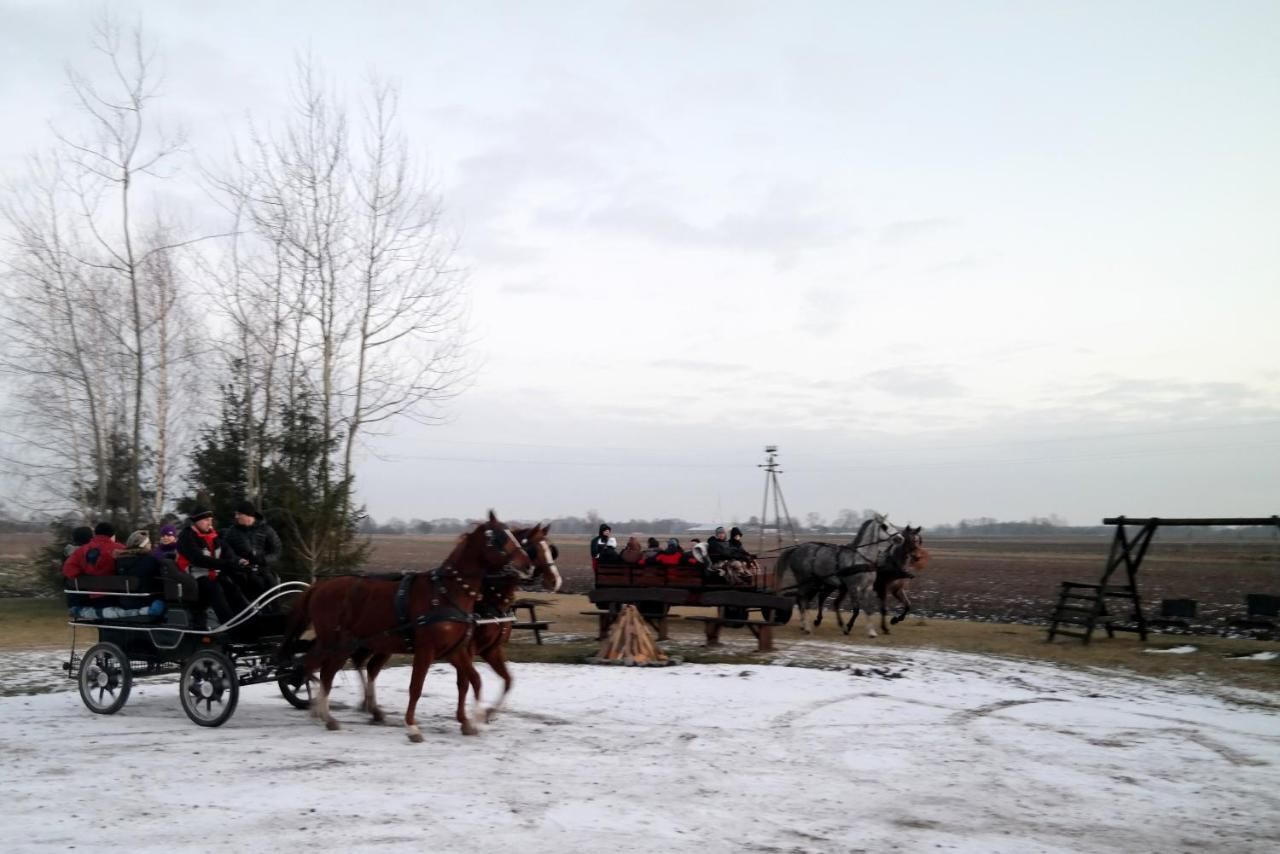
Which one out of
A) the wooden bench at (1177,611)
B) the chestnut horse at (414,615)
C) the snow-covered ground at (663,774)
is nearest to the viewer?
the snow-covered ground at (663,774)

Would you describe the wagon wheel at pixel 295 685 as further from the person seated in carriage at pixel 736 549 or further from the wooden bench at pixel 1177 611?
the wooden bench at pixel 1177 611

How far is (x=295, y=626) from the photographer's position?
389 inches

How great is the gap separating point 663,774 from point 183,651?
499 centimetres

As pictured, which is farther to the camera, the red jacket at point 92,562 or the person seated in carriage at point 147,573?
the red jacket at point 92,562

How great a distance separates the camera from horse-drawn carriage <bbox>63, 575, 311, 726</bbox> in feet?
31.3

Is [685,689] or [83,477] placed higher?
[83,477]

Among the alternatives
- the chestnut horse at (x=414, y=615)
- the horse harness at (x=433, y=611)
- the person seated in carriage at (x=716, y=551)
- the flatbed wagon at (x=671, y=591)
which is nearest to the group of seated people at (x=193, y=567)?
the chestnut horse at (x=414, y=615)

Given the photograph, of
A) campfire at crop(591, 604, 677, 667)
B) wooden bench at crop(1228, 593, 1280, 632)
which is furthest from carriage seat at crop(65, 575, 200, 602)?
wooden bench at crop(1228, 593, 1280, 632)

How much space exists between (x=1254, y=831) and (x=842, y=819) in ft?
9.10

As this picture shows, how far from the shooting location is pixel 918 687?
12664mm

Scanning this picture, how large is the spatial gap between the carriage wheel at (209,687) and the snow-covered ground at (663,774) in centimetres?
25

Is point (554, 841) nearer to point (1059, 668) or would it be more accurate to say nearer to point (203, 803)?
point (203, 803)

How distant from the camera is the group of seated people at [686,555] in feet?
55.9

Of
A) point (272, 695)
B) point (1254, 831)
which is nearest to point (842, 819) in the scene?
point (1254, 831)
